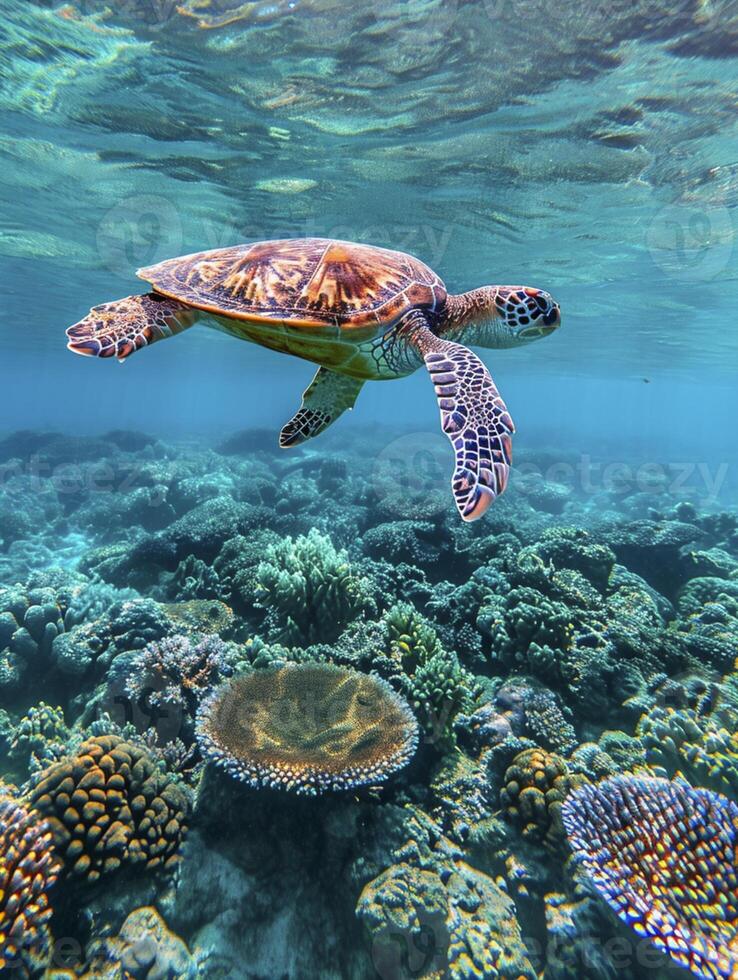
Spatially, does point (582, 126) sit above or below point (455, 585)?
above

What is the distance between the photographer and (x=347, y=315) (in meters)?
4.20

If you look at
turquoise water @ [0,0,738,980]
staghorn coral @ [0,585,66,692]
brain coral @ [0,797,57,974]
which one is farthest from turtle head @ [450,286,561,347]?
staghorn coral @ [0,585,66,692]

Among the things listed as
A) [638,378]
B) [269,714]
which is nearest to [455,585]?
[269,714]

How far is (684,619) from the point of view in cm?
696

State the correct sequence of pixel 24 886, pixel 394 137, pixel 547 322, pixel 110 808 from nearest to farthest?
pixel 24 886 → pixel 110 808 → pixel 547 322 → pixel 394 137

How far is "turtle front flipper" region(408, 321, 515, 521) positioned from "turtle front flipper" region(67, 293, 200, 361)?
2.56 m

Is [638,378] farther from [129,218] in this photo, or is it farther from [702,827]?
[702,827]

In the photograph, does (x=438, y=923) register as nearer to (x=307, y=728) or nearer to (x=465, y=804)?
(x=465, y=804)

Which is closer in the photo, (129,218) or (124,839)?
(124,839)

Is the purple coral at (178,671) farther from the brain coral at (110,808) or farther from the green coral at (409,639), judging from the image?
the green coral at (409,639)

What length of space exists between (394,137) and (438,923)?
13.8 meters

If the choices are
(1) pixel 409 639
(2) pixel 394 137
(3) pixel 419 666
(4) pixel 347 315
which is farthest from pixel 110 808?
(2) pixel 394 137

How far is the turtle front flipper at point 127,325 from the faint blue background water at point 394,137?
653 cm

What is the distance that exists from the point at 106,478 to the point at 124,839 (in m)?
18.3
